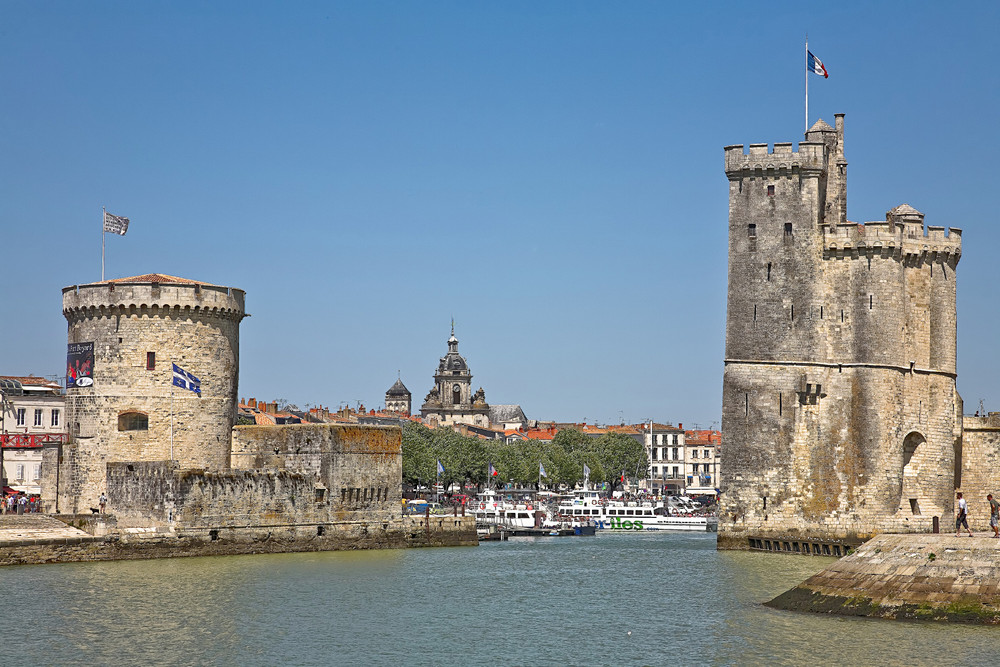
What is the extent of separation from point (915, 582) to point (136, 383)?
27.7 meters

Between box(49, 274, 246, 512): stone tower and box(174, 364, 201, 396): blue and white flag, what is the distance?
0.15 metres

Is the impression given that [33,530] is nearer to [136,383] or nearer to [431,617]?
[136,383]

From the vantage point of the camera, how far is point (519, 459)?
108938mm

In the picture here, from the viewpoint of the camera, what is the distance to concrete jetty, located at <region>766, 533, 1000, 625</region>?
29875 millimetres

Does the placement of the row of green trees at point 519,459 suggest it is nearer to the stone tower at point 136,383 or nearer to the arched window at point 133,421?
the stone tower at point 136,383

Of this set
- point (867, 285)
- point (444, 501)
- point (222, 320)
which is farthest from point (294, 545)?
point (444, 501)

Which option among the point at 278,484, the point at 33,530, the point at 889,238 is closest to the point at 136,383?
the point at 278,484

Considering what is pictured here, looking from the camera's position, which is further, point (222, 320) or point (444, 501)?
point (444, 501)

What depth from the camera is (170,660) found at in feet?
93.6

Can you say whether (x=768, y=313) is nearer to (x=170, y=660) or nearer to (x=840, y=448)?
(x=840, y=448)

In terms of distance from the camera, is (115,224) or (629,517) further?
(629,517)

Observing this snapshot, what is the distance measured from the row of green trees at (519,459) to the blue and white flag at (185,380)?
42.6 metres

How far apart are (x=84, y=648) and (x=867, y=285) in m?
30.9

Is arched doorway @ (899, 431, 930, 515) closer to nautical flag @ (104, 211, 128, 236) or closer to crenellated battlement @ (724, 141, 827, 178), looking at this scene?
crenellated battlement @ (724, 141, 827, 178)
